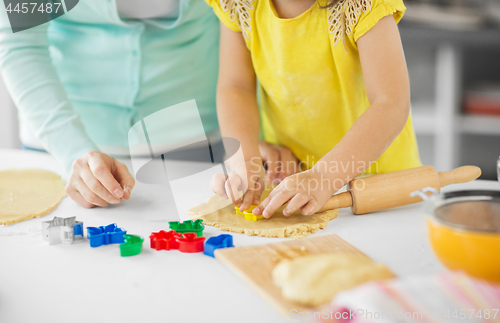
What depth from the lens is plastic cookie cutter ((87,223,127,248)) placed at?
592 millimetres

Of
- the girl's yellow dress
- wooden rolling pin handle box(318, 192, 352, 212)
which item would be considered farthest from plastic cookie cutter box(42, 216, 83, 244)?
the girl's yellow dress

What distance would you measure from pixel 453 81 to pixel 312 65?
141cm

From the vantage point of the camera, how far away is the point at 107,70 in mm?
1045

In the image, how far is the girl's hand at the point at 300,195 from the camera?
2.17 feet

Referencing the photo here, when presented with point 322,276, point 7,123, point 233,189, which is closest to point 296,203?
point 233,189

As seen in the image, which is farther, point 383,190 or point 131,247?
point 383,190

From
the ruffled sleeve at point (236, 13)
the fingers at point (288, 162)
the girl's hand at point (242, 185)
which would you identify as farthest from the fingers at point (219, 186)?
the ruffled sleeve at point (236, 13)

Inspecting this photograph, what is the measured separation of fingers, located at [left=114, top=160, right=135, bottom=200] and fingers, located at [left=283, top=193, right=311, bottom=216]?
Result: 0.30 meters

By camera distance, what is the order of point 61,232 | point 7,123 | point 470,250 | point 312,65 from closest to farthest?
1. point 470,250
2. point 61,232
3. point 312,65
4. point 7,123

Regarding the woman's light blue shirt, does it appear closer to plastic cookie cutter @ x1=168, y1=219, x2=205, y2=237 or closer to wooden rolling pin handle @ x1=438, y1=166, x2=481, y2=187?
plastic cookie cutter @ x1=168, y1=219, x2=205, y2=237

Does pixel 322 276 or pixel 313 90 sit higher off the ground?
pixel 313 90

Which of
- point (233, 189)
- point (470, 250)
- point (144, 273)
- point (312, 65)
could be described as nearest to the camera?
point (470, 250)

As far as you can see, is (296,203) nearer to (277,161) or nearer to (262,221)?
(262,221)

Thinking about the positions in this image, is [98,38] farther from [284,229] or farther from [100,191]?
[284,229]
